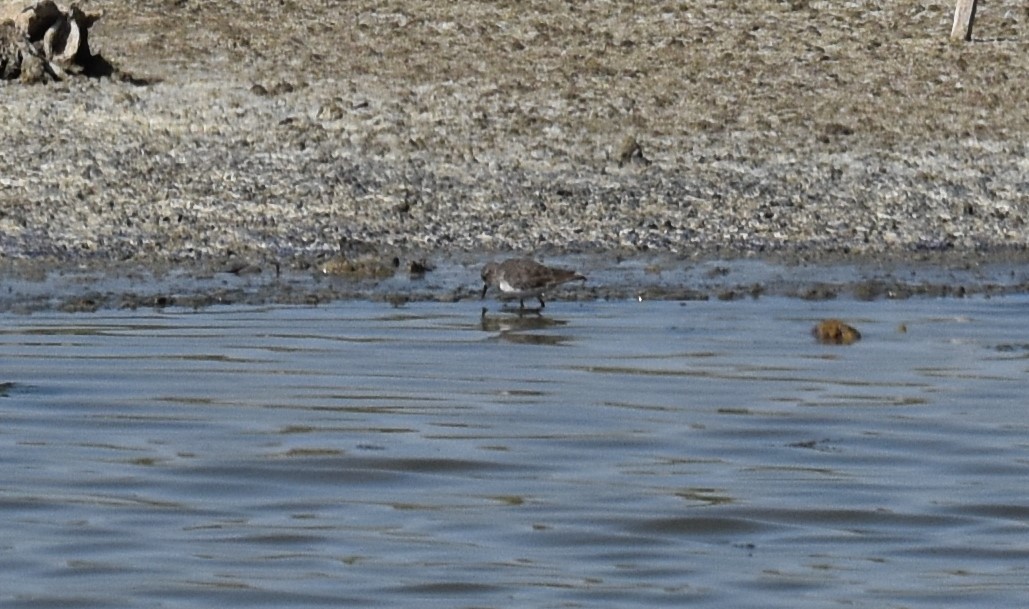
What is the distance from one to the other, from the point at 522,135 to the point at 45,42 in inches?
145

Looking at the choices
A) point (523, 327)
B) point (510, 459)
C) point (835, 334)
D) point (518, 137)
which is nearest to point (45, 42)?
point (518, 137)

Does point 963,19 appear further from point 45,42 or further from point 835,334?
point 835,334

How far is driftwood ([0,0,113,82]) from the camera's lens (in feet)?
56.2

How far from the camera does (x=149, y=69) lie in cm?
1784

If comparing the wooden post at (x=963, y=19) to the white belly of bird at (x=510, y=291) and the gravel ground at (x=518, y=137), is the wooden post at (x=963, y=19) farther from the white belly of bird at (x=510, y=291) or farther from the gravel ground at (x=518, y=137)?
the white belly of bird at (x=510, y=291)

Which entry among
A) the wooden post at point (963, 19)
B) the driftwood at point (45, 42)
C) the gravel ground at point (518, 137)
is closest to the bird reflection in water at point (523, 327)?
the gravel ground at point (518, 137)

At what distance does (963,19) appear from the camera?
1995 cm

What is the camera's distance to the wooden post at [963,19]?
1984cm

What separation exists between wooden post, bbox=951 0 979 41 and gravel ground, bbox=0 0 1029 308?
133 millimetres

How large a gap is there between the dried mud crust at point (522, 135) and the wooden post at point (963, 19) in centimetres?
21

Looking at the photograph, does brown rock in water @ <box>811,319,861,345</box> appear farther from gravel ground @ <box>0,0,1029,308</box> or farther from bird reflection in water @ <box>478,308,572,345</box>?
gravel ground @ <box>0,0,1029,308</box>

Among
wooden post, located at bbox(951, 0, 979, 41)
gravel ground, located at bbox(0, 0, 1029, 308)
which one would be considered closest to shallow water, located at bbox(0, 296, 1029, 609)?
gravel ground, located at bbox(0, 0, 1029, 308)

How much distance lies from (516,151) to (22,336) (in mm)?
5355

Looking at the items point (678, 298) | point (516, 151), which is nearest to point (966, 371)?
point (678, 298)
